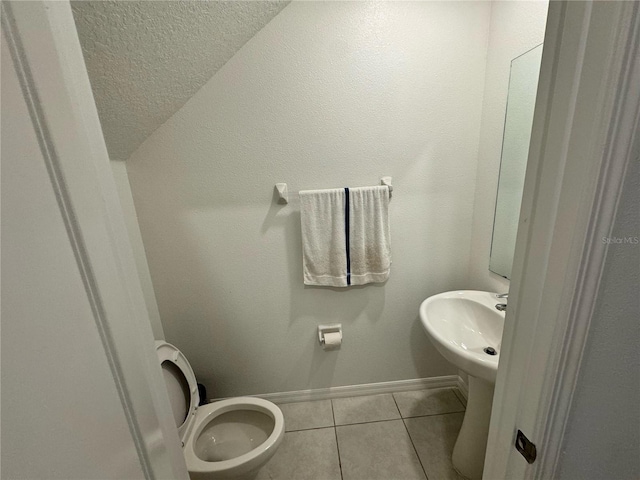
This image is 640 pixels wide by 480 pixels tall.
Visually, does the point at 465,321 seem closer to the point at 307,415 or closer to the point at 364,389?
the point at 364,389

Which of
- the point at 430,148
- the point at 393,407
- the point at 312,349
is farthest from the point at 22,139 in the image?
the point at 393,407

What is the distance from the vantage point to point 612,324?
1.38ft

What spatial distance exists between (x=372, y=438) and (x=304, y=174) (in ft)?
4.88

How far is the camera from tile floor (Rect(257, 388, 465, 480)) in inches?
51.9

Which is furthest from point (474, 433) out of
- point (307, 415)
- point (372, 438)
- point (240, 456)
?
point (240, 456)

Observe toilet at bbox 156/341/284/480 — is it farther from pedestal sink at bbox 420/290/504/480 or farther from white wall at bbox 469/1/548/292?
white wall at bbox 469/1/548/292

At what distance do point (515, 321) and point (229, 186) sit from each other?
1.27 meters

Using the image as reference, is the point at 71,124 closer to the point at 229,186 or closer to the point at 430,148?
the point at 229,186

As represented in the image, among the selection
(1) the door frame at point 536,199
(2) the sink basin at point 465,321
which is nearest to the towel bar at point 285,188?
(2) the sink basin at point 465,321

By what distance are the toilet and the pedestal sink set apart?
0.84m

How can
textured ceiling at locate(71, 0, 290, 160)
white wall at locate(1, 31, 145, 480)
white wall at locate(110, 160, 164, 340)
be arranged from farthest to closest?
white wall at locate(110, 160, 164, 340) → textured ceiling at locate(71, 0, 290, 160) → white wall at locate(1, 31, 145, 480)

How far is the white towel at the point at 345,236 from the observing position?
4.51ft

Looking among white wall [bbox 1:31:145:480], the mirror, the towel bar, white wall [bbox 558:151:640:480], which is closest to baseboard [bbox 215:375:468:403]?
the mirror

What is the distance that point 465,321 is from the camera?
4.41 ft
